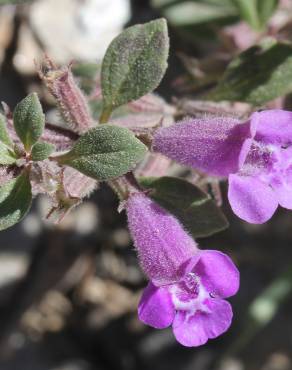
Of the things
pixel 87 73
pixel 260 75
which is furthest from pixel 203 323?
pixel 87 73

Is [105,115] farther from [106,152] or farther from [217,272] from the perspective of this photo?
[217,272]

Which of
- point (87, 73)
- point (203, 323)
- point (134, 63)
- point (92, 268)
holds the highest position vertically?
point (134, 63)

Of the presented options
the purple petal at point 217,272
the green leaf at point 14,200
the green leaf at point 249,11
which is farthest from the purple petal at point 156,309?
the green leaf at point 249,11

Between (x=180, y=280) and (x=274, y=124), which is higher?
(x=274, y=124)

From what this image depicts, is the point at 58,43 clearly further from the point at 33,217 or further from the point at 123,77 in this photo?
the point at 123,77

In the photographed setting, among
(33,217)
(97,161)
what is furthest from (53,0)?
(97,161)

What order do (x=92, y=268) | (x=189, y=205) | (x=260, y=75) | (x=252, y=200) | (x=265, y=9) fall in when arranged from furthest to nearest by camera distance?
(x=92, y=268) < (x=265, y=9) < (x=260, y=75) < (x=189, y=205) < (x=252, y=200)

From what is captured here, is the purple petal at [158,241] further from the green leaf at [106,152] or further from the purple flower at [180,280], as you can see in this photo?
the green leaf at [106,152]
